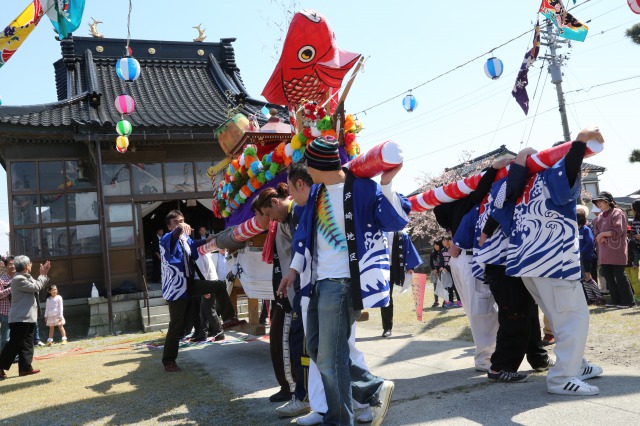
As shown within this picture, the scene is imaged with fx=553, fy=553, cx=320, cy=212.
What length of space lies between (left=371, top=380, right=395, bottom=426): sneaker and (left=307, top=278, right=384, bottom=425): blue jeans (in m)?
0.20

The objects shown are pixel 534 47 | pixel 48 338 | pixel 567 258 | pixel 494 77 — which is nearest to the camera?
pixel 567 258

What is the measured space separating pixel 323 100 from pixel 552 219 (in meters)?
2.53

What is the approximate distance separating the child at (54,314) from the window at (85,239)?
1.57 metres

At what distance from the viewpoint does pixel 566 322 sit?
3756 mm

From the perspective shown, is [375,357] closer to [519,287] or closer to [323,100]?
[519,287]

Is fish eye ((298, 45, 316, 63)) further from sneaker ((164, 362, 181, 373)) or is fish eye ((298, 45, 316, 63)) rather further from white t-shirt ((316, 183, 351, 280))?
sneaker ((164, 362, 181, 373))

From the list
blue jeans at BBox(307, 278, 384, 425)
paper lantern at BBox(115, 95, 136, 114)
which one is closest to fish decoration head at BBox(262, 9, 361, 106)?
blue jeans at BBox(307, 278, 384, 425)

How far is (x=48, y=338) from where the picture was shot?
1254 centimetres

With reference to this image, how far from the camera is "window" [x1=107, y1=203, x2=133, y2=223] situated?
13906 mm

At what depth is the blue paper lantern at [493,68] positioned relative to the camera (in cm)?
882

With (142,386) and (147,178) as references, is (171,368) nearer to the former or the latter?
(142,386)

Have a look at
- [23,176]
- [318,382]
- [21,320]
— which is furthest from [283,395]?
[23,176]

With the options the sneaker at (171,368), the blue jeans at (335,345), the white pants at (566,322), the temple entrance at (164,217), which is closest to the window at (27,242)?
the temple entrance at (164,217)

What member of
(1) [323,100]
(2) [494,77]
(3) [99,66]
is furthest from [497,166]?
(3) [99,66]
